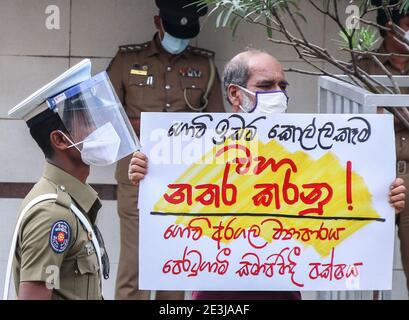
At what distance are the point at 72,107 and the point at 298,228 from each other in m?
0.91

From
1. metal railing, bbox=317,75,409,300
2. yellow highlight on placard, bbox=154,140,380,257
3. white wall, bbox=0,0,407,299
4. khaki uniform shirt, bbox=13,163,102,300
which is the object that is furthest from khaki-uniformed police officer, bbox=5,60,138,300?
white wall, bbox=0,0,407,299

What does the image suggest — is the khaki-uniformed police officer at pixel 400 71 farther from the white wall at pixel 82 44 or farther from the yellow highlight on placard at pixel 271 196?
the yellow highlight on placard at pixel 271 196

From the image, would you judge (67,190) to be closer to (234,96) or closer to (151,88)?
(234,96)

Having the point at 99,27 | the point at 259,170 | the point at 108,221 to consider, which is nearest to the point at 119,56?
the point at 99,27

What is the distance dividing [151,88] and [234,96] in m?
2.67

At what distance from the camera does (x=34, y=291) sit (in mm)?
3314

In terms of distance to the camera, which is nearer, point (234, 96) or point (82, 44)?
point (234, 96)

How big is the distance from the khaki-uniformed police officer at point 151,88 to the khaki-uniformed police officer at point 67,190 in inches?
121

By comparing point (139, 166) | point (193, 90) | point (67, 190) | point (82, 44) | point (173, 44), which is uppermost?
point (82, 44)

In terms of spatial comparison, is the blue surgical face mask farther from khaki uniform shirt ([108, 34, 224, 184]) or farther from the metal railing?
the metal railing

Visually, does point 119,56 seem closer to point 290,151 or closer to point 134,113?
point 134,113

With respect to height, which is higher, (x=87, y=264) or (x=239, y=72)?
(x=239, y=72)

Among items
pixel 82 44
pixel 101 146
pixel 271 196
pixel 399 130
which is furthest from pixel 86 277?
pixel 82 44

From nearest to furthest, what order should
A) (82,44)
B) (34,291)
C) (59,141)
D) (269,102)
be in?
(34,291) < (59,141) < (269,102) < (82,44)
